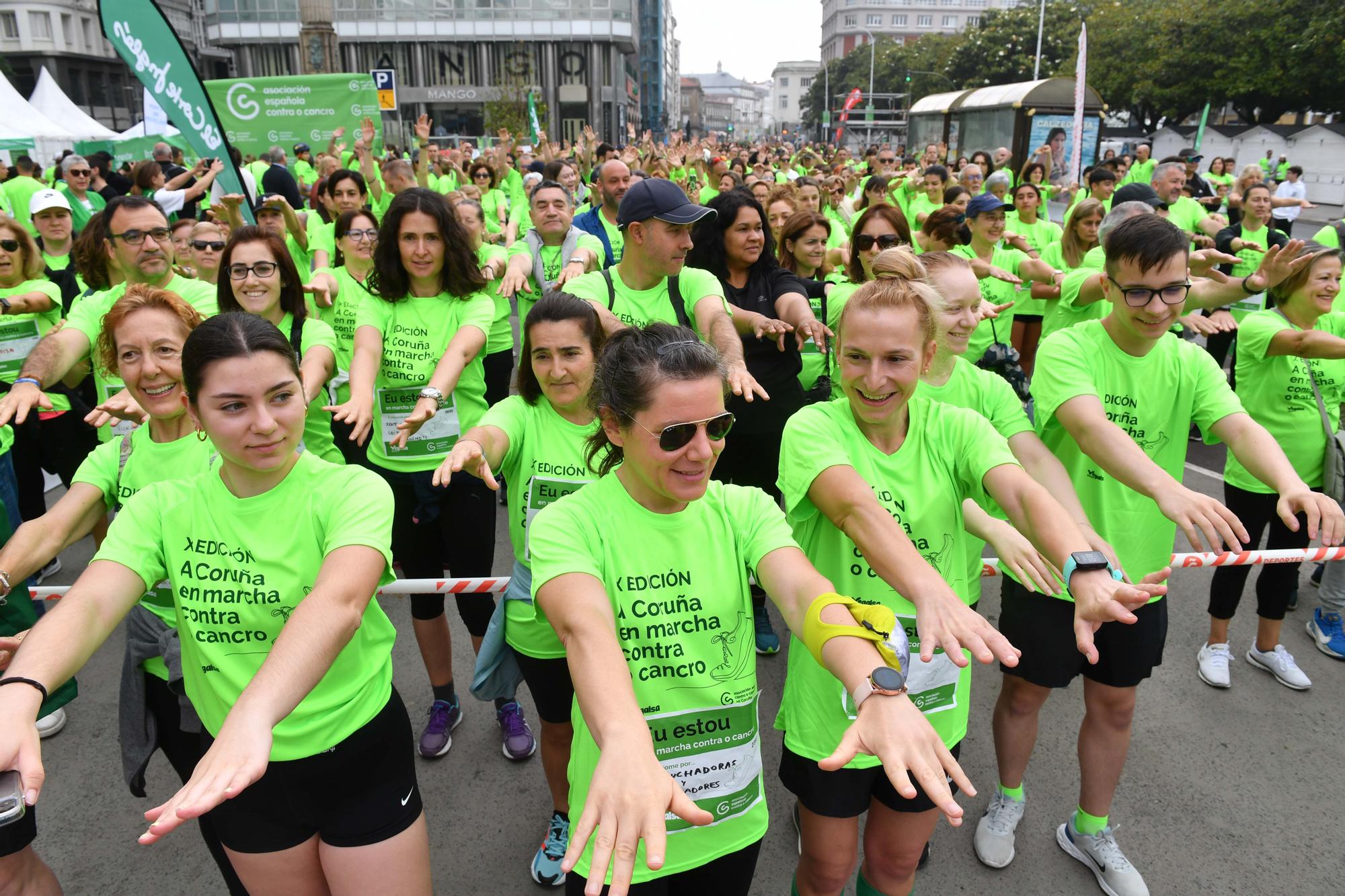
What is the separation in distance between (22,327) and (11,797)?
174 inches

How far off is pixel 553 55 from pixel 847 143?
32219 mm

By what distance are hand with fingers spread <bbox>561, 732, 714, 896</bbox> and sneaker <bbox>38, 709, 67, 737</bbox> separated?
12.4 feet

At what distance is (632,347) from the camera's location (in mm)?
2027

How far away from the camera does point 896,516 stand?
7.66ft

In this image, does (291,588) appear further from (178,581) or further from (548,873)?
(548,873)

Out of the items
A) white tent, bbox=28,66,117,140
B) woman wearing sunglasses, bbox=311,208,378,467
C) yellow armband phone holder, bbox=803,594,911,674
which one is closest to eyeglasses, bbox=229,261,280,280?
woman wearing sunglasses, bbox=311,208,378,467

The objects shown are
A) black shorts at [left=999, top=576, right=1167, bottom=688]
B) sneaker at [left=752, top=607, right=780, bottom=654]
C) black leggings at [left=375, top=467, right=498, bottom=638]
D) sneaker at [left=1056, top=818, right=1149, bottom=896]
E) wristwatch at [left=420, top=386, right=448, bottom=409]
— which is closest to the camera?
black shorts at [left=999, top=576, right=1167, bottom=688]

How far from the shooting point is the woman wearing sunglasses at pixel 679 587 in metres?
1.88

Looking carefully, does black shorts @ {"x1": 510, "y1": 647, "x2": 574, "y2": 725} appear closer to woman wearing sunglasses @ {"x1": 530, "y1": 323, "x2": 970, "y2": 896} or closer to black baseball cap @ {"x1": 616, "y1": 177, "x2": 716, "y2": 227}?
woman wearing sunglasses @ {"x1": 530, "y1": 323, "x2": 970, "y2": 896}

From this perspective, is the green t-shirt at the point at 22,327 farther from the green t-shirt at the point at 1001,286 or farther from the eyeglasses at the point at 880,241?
the green t-shirt at the point at 1001,286

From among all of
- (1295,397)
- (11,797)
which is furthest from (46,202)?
(1295,397)

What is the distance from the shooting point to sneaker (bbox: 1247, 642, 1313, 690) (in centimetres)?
424

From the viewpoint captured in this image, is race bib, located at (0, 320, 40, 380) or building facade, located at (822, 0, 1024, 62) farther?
building facade, located at (822, 0, 1024, 62)

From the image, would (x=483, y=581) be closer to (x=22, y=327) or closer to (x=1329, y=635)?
(x=22, y=327)
